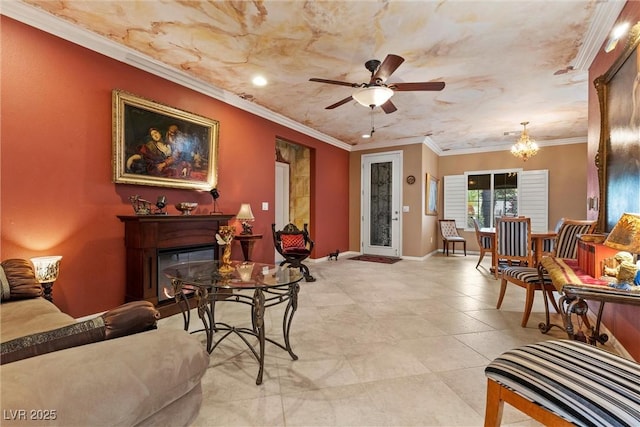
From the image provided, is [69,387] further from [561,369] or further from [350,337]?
[350,337]

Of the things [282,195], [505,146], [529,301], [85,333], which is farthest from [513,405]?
[505,146]

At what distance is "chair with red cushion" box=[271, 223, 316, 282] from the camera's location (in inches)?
173

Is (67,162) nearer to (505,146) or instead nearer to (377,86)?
(377,86)

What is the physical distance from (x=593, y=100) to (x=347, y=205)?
15.6 feet

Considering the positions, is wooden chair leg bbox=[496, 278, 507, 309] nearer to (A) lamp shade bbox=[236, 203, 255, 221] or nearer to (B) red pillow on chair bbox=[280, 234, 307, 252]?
(B) red pillow on chair bbox=[280, 234, 307, 252]

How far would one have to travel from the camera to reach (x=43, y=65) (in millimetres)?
2350

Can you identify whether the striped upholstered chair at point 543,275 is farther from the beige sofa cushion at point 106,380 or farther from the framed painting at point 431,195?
the framed painting at point 431,195

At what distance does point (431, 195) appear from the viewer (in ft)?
22.5

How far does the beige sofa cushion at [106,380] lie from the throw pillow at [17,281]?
5.36ft

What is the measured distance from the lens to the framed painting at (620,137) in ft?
5.89

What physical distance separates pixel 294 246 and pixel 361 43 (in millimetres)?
3005

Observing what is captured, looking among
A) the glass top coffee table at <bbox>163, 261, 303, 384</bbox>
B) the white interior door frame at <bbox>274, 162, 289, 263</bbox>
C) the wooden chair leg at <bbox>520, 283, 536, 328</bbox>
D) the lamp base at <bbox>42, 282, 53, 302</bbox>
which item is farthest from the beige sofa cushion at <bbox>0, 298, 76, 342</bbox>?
the white interior door frame at <bbox>274, 162, 289, 263</bbox>

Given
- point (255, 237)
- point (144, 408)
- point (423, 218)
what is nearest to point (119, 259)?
point (255, 237)

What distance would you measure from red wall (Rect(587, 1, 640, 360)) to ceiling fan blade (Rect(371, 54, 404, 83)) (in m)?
1.53
